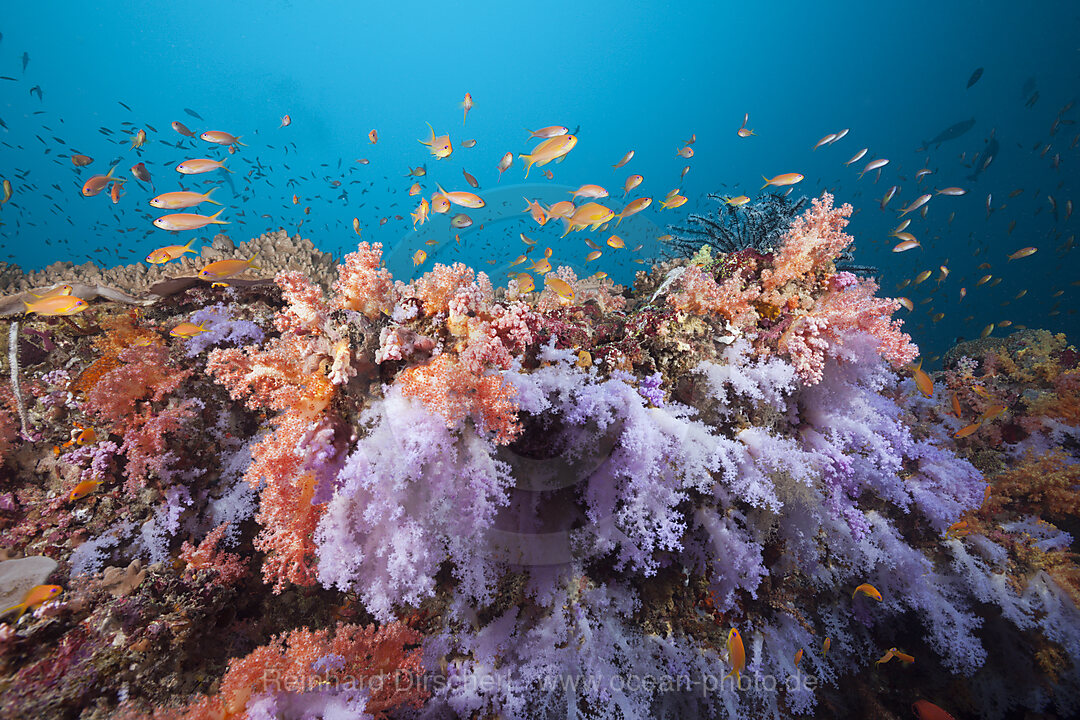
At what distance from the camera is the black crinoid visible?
14.8 ft

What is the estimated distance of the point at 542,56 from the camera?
338 ft

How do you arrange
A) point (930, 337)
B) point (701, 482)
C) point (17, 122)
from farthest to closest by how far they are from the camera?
point (17, 122) < point (930, 337) < point (701, 482)

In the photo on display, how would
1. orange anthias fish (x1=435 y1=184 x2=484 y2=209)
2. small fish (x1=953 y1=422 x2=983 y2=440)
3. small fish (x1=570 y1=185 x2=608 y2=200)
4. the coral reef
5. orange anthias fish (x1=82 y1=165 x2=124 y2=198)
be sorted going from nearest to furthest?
1. the coral reef
2. small fish (x1=953 y1=422 x2=983 y2=440)
3. orange anthias fish (x1=435 y1=184 x2=484 y2=209)
4. small fish (x1=570 y1=185 x2=608 y2=200)
5. orange anthias fish (x1=82 y1=165 x2=124 y2=198)

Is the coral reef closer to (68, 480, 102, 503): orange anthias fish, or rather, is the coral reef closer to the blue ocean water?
(68, 480, 102, 503): orange anthias fish

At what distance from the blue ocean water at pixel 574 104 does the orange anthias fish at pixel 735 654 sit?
40.4 metres

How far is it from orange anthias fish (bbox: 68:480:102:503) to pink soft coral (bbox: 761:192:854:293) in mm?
5698

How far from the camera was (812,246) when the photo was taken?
3.07 meters

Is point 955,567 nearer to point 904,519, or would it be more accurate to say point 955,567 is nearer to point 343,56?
point 904,519

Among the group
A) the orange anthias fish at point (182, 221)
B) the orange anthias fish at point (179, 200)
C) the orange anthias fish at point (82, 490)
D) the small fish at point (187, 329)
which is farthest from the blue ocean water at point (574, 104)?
the orange anthias fish at point (82, 490)

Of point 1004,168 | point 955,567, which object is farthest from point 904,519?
point 1004,168

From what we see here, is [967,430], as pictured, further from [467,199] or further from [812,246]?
[467,199]

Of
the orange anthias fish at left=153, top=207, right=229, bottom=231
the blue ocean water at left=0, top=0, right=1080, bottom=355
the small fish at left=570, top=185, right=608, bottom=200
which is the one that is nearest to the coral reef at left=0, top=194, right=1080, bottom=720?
the orange anthias fish at left=153, top=207, right=229, bottom=231

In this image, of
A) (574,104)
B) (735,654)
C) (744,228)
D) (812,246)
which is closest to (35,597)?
(735,654)

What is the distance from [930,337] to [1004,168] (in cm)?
3278
